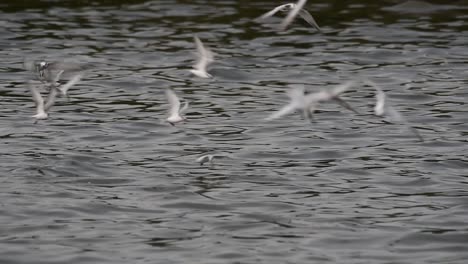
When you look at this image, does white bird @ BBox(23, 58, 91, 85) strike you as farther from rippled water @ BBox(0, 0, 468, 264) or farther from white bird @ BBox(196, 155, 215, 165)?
white bird @ BBox(196, 155, 215, 165)

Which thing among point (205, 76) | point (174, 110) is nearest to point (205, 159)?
point (174, 110)

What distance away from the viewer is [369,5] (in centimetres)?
2216

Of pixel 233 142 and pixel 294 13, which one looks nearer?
pixel 294 13

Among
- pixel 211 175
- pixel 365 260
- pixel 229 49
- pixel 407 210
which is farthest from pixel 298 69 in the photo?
pixel 365 260

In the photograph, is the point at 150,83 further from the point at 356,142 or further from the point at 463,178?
the point at 463,178

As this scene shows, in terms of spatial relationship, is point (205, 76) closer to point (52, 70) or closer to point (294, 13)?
point (294, 13)

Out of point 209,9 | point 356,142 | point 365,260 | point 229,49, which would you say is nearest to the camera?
point 365,260

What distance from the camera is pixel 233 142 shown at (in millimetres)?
14516

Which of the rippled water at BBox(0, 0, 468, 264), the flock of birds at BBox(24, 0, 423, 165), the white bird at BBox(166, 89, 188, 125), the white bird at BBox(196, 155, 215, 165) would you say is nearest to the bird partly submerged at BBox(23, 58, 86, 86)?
the flock of birds at BBox(24, 0, 423, 165)

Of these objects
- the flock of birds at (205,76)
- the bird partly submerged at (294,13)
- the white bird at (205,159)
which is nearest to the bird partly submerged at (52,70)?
the flock of birds at (205,76)

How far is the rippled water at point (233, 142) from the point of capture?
10.8 m

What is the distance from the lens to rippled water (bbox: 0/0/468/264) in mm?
10812

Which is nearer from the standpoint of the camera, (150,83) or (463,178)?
(463,178)

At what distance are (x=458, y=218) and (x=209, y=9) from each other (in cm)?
→ 1144
